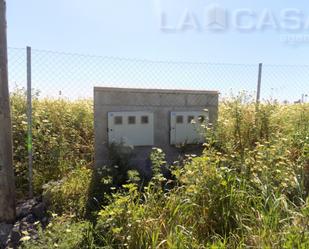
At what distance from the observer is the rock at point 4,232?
2812mm

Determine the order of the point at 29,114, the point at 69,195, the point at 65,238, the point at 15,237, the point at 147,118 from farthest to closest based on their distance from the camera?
the point at 147,118
the point at 29,114
the point at 69,195
the point at 15,237
the point at 65,238

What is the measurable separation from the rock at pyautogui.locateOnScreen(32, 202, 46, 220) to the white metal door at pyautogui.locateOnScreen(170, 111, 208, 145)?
219 cm

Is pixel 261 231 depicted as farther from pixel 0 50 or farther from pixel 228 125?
pixel 0 50

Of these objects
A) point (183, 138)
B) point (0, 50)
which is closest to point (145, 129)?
point (183, 138)

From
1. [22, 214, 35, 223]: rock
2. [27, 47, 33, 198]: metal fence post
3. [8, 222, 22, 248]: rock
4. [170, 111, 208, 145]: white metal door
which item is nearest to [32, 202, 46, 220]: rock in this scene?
[22, 214, 35, 223]: rock

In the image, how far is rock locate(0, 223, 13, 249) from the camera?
2.81 metres

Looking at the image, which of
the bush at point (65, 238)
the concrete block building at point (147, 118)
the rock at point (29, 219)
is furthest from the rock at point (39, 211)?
the concrete block building at point (147, 118)

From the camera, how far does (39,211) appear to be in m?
3.29

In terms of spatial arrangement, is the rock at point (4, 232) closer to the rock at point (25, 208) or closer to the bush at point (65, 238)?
the rock at point (25, 208)

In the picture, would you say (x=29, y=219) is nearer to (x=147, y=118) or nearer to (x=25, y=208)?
(x=25, y=208)

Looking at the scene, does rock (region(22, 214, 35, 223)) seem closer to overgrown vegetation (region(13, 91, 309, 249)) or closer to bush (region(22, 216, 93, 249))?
overgrown vegetation (region(13, 91, 309, 249))

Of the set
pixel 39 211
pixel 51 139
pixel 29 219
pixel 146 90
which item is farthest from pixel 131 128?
pixel 29 219

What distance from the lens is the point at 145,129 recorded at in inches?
173

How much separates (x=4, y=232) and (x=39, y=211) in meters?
0.42
